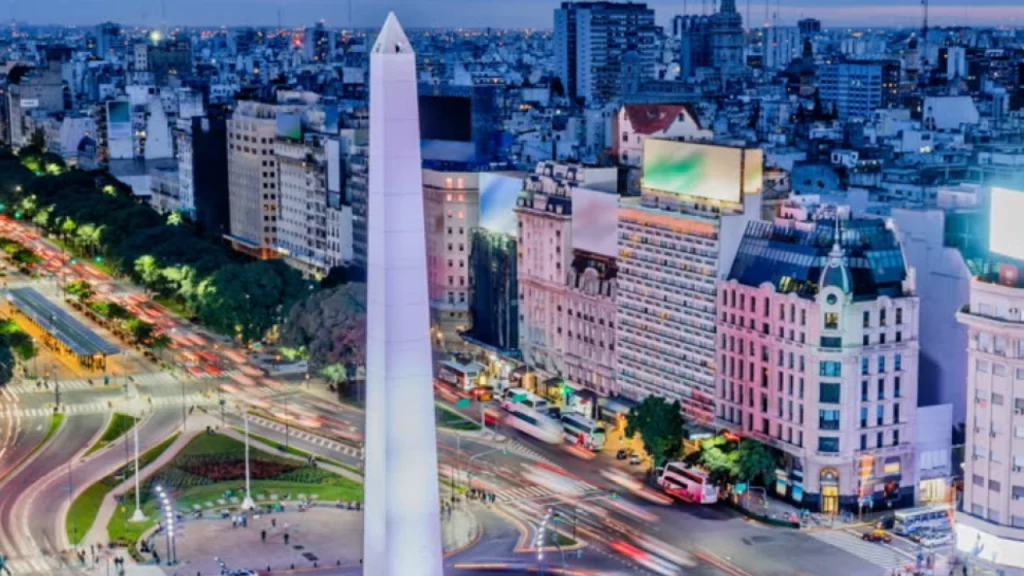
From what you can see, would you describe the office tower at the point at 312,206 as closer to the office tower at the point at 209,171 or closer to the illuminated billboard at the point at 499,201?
the office tower at the point at 209,171

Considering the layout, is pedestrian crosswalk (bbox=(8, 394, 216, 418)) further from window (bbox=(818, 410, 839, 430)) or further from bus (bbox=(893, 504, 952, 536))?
bus (bbox=(893, 504, 952, 536))

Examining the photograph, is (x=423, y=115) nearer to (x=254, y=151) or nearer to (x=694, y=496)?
(x=254, y=151)

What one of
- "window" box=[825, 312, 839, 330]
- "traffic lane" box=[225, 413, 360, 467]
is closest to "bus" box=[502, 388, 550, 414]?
"traffic lane" box=[225, 413, 360, 467]

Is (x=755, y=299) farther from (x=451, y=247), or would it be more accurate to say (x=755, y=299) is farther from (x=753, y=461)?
(x=451, y=247)

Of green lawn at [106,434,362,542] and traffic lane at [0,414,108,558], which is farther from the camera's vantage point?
green lawn at [106,434,362,542]

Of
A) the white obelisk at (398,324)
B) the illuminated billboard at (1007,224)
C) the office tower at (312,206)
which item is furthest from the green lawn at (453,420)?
the white obelisk at (398,324)

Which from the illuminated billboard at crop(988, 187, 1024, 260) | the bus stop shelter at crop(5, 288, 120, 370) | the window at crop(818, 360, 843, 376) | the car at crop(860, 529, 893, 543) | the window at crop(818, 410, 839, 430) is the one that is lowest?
the car at crop(860, 529, 893, 543)

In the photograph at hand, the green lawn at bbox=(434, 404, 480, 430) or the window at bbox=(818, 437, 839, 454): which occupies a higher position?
the window at bbox=(818, 437, 839, 454)

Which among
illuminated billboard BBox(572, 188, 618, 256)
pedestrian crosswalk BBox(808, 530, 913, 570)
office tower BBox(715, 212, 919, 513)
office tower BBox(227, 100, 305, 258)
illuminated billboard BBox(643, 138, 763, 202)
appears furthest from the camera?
office tower BBox(227, 100, 305, 258)

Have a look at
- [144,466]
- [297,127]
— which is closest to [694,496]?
[144,466]
